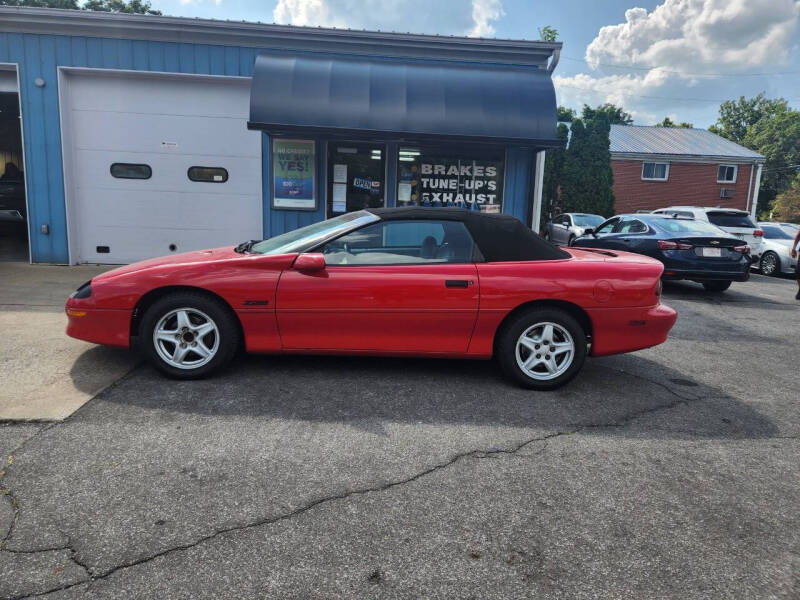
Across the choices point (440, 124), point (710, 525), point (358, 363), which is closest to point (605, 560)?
point (710, 525)

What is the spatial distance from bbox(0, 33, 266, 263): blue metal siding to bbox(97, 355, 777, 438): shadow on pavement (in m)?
6.80

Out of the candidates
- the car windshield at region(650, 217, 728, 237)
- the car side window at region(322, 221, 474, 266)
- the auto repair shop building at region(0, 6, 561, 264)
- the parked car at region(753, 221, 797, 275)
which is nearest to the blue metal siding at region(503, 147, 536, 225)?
the auto repair shop building at region(0, 6, 561, 264)

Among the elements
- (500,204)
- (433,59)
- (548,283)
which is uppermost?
(433,59)

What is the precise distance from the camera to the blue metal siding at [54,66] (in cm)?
929

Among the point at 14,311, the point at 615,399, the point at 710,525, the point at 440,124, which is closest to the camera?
the point at 710,525

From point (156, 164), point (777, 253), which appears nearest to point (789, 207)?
point (777, 253)

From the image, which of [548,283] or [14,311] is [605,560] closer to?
[548,283]

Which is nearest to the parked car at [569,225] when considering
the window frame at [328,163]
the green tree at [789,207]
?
the window frame at [328,163]

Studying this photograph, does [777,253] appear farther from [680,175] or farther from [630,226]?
[680,175]

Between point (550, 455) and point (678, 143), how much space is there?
3443cm

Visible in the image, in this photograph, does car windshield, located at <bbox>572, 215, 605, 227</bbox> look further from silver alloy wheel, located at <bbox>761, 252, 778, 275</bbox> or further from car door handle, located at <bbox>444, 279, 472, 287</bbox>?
car door handle, located at <bbox>444, 279, 472, 287</bbox>

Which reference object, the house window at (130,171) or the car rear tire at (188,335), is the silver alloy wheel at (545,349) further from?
the house window at (130,171)

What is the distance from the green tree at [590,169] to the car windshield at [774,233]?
11151 millimetres

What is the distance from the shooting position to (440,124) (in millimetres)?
8766
